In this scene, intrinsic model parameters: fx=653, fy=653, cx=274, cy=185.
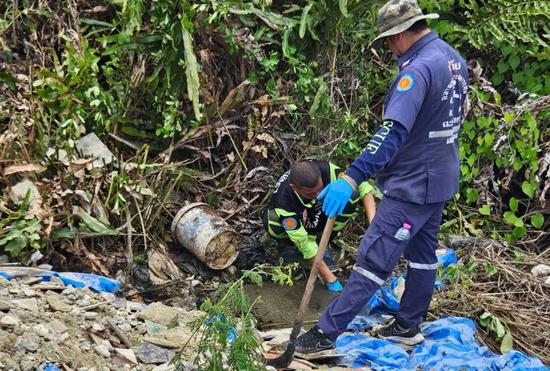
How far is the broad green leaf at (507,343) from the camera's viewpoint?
4.26m

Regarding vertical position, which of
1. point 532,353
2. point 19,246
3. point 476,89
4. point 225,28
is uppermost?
point 225,28

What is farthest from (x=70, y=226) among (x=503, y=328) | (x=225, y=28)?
(x=503, y=328)

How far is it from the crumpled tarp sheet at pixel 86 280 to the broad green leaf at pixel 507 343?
2597 millimetres

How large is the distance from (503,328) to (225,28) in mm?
3036

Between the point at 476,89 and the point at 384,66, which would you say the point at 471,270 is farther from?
the point at 384,66

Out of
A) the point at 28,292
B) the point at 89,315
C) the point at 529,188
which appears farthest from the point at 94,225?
the point at 529,188

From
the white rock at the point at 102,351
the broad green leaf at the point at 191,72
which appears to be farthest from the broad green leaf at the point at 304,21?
the white rock at the point at 102,351

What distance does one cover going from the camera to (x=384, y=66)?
236 inches

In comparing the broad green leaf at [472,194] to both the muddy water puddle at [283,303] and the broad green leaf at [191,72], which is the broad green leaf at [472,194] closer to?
the muddy water puddle at [283,303]

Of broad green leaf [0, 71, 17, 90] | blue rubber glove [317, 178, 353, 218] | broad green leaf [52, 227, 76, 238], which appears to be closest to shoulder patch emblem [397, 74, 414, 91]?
blue rubber glove [317, 178, 353, 218]

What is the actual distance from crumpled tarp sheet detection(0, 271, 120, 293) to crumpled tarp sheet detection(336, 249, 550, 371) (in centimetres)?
155

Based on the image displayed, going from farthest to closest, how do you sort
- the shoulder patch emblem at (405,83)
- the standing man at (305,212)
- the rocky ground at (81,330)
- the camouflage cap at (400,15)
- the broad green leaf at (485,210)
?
the broad green leaf at (485,210)
the standing man at (305,212)
the camouflage cap at (400,15)
the shoulder patch emblem at (405,83)
the rocky ground at (81,330)

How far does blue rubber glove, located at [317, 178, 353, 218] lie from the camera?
3.59m

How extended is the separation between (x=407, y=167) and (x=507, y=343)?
4.76 feet
